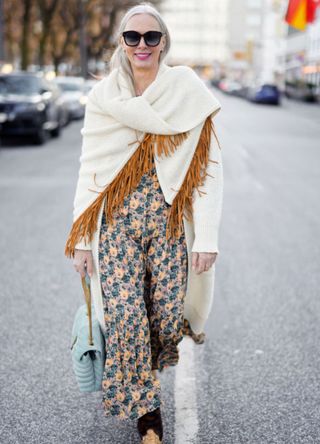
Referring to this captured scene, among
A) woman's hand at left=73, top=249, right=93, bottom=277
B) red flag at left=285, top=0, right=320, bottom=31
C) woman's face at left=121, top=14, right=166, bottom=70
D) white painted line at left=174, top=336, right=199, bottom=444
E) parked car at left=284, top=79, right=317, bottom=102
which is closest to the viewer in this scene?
woman's face at left=121, top=14, right=166, bottom=70

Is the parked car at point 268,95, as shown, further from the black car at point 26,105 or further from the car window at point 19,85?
the car window at point 19,85

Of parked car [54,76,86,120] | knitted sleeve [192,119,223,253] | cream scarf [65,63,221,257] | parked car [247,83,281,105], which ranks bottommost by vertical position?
parked car [247,83,281,105]

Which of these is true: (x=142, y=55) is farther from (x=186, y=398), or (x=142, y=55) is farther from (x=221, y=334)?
(x=221, y=334)

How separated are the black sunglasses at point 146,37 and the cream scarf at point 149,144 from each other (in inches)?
4.9

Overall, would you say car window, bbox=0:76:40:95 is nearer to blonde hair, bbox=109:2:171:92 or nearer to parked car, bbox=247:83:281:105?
blonde hair, bbox=109:2:171:92

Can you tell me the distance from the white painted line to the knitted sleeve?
876 millimetres

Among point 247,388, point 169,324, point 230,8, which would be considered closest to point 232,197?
point 247,388

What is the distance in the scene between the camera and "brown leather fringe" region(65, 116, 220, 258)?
119 inches

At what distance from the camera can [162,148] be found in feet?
9.94

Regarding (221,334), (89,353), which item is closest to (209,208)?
(89,353)

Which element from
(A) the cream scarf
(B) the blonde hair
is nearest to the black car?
(B) the blonde hair

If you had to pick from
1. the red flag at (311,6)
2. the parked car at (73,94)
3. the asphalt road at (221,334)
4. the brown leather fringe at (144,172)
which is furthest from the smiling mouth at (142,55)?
the red flag at (311,6)

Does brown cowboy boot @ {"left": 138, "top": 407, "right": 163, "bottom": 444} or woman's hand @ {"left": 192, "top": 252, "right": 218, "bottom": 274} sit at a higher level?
woman's hand @ {"left": 192, "top": 252, "right": 218, "bottom": 274}

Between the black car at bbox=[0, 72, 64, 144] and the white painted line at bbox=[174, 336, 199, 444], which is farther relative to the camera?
the black car at bbox=[0, 72, 64, 144]
